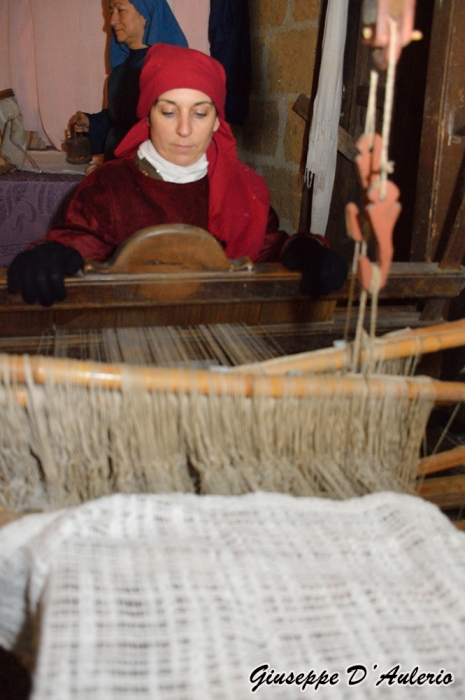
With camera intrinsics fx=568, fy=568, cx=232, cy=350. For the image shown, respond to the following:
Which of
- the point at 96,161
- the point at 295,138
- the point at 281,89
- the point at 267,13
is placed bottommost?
the point at 96,161

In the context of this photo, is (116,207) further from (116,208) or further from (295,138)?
(295,138)

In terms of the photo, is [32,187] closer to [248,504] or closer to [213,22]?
[213,22]

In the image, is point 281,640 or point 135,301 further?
point 135,301

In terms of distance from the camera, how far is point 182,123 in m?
1.41

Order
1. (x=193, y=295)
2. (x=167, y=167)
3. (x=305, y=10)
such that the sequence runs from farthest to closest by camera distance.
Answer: (x=305, y=10) → (x=167, y=167) → (x=193, y=295)

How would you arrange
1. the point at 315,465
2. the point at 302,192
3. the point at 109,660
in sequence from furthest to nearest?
the point at 302,192, the point at 315,465, the point at 109,660

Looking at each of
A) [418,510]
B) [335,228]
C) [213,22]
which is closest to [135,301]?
[418,510]

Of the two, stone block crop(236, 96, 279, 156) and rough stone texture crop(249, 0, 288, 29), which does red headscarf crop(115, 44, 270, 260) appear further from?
rough stone texture crop(249, 0, 288, 29)

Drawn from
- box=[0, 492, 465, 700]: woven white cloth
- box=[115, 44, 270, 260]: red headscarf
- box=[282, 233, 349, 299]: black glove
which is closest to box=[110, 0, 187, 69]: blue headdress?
box=[115, 44, 270, 260]: red headscarf

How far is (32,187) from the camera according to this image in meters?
2.48

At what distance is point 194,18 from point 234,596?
372 cm

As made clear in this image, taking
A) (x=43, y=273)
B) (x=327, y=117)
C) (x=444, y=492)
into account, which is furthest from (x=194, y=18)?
(x=444, y=492)

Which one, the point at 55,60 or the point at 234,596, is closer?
the point at 234,596

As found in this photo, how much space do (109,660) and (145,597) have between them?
0.06m
